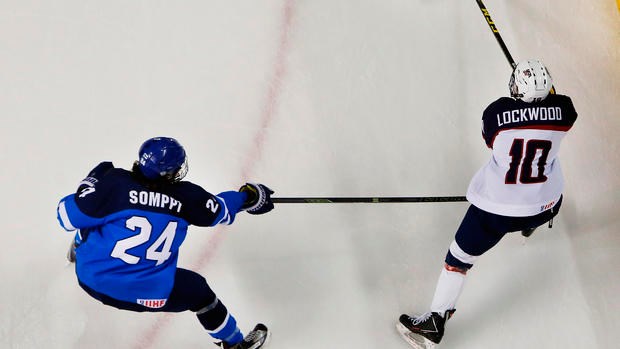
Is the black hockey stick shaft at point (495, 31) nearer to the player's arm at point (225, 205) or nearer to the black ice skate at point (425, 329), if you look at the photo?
the black ice skate at point (425, 329)

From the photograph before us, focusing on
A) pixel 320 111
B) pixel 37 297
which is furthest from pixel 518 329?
pixel 37 297

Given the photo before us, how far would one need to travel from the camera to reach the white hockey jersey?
106 inches

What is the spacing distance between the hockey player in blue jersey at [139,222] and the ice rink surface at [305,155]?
0.48 meters

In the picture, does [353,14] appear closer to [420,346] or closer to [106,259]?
[420,346]

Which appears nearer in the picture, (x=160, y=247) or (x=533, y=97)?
(x=160, y=247)

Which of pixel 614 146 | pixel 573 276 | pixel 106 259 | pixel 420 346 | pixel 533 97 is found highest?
pixel 533 97

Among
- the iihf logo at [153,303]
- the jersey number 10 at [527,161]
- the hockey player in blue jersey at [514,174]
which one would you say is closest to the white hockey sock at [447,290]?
the hockey player in blue jersey at [514,174]

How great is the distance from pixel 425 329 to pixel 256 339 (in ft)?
2.30

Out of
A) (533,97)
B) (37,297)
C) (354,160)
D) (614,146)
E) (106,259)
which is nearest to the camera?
(106,259)

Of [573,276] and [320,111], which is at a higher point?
[320,111]

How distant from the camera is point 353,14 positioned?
12.3ft

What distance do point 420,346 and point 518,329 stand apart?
491mm

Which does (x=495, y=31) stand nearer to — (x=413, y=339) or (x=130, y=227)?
(x=413, y=339)

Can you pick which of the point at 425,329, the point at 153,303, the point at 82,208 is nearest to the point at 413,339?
the point at 425,329
